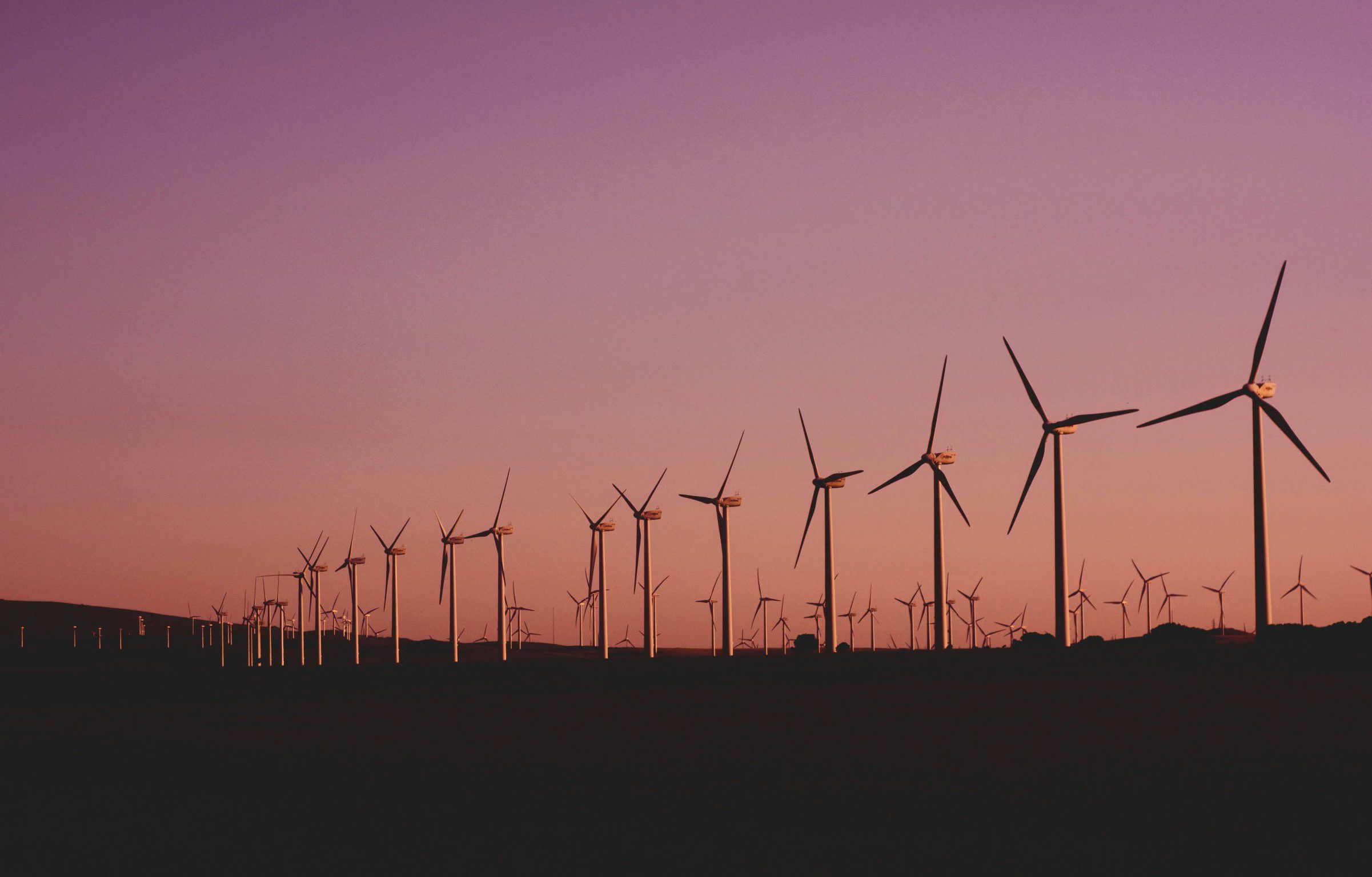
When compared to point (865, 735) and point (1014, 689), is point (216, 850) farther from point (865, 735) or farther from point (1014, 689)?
point (1014, 689)

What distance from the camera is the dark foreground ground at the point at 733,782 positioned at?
25.1 meters

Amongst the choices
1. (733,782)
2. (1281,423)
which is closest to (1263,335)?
(1281,423)

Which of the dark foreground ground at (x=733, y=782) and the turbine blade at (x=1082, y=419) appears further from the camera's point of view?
the turbine blade at (x=1082, y=419)

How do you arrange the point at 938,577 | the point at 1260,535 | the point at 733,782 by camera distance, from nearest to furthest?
the point at 733,782 < the point at 1260,535 < the point at 938,577

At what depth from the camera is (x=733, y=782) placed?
3378cm

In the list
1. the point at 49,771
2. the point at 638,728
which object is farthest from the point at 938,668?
the point at 49,771

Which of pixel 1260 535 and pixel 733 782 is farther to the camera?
pixel 1260 535

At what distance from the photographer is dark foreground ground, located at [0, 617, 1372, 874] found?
25.1 meters

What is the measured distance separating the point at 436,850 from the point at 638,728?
24459 millimetres

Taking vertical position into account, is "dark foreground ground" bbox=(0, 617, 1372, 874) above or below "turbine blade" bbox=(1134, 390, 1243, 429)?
below

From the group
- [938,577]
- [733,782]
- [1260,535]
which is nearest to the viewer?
[733,782]

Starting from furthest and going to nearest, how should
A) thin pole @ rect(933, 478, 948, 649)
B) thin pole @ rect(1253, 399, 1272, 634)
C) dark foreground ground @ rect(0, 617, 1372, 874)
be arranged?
thin pole @ rect(933, 478, 948, 649) → thin pole @ rect(1253, 399, 1272, 634) → dark foreground ground @ rect(0, 617, 1372, 874)

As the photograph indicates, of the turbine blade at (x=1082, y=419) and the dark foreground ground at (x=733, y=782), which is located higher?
the turbine blade at (x=1082, y=419)

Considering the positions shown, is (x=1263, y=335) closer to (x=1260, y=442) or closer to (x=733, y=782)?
(x=1260, y=442)
